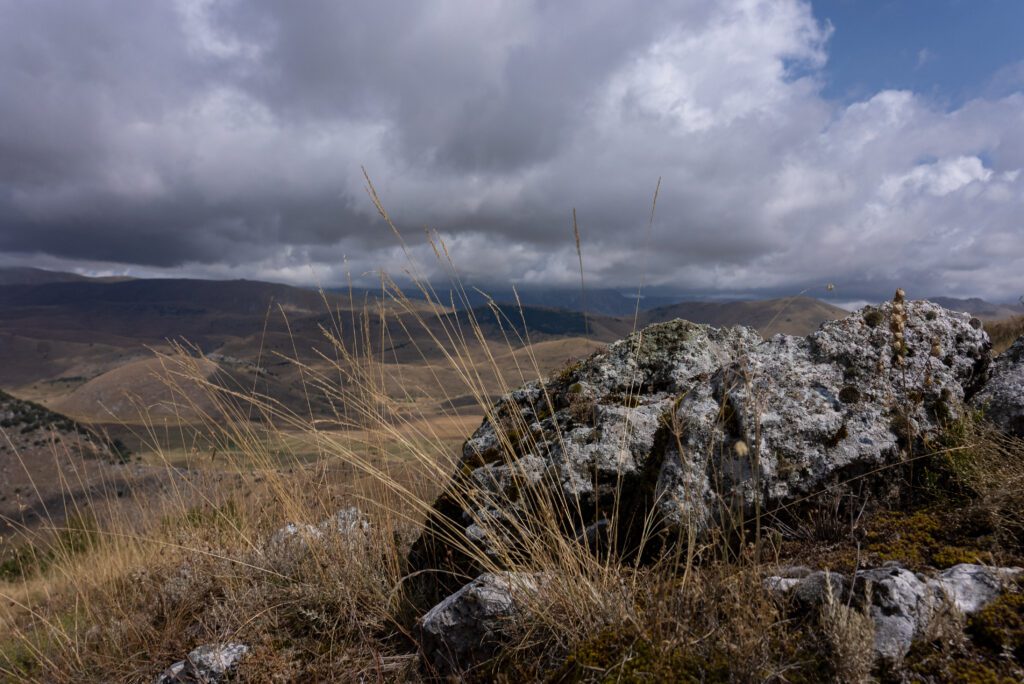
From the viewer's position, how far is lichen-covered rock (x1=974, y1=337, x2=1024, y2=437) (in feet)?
10.3

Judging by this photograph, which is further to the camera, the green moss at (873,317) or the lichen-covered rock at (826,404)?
the green moss at (873,317)

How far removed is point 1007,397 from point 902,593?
2162mm

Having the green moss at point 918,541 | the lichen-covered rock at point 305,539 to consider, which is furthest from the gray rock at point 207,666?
the green moss at point 918,541

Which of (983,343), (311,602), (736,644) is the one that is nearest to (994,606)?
(736,644)

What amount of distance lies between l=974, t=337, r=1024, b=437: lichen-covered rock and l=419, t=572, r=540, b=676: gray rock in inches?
118

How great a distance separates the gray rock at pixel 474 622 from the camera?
250 cm

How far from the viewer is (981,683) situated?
5.55 feet

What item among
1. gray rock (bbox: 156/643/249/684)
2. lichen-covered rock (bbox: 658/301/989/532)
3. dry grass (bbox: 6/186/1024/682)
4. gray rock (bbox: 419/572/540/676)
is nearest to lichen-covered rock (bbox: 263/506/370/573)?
dry grass (bbox: 6/186/1024/682)

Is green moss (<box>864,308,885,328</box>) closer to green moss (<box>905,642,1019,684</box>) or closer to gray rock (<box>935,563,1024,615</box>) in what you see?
gray rock (<box>935,563,1024,615</box>)

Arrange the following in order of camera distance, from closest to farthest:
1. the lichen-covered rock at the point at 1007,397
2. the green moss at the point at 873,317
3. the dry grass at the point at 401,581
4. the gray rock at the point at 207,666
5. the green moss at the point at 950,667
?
the green moss at the point at 950,667 → the dry grass at the point at 401,581 → the gray rock at the point at 207,666 → the lichen-covered rock at the point at 1007,397 → the green moss at the point at 873,317

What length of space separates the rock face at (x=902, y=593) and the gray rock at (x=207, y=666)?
9.31 ft

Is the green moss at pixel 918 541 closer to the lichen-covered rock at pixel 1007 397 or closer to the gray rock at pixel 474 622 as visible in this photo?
the lichen-covered rock at pixel 1007 397

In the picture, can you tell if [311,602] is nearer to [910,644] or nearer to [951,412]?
[910,644]

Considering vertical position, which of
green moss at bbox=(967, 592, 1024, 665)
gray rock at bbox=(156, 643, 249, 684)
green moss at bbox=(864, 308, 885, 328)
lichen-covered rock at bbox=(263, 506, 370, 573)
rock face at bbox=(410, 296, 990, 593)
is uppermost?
green moss at bbox=(864, 308, 885, 328)
